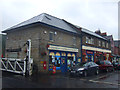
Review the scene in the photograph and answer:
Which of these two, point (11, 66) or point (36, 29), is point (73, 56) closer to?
point (36, 29)

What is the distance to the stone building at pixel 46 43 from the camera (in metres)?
14.2

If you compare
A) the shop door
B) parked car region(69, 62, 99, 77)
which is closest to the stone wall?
the shop door

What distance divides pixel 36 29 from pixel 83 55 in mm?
9335

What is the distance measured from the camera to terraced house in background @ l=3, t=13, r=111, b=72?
1425cm

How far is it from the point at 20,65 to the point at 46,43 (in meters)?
3.80

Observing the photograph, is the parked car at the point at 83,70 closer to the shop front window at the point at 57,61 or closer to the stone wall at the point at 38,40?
the shop front window at the point at 57,61

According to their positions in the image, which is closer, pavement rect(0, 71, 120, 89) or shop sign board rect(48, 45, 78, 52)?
pavement rect(0, 71, 120, 89)

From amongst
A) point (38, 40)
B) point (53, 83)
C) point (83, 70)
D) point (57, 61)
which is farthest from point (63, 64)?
point (53, 83)

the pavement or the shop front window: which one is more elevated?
the shop front window

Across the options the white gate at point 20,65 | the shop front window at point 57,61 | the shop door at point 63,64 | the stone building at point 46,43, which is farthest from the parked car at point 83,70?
the white gate at point 20,65

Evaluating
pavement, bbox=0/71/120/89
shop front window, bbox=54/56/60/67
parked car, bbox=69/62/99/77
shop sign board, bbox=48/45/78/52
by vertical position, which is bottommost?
pavement, bbox=0/71/120/89

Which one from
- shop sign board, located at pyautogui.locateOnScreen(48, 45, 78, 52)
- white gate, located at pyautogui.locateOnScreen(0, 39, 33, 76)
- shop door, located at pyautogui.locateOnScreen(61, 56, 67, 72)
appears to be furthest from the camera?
shop door, located at pyautogui.locateOnScreen(61, 56, 67, 72)

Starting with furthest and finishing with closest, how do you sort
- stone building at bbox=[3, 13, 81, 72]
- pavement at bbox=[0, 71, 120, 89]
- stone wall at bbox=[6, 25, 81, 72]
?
stone building at bbox=[3, 13, 81, 72] < stone wall at bbox=[6, 25, 81, 72] < pavement at bbox=[0, 71, 120, 89]

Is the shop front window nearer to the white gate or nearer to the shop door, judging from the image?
the shop door
